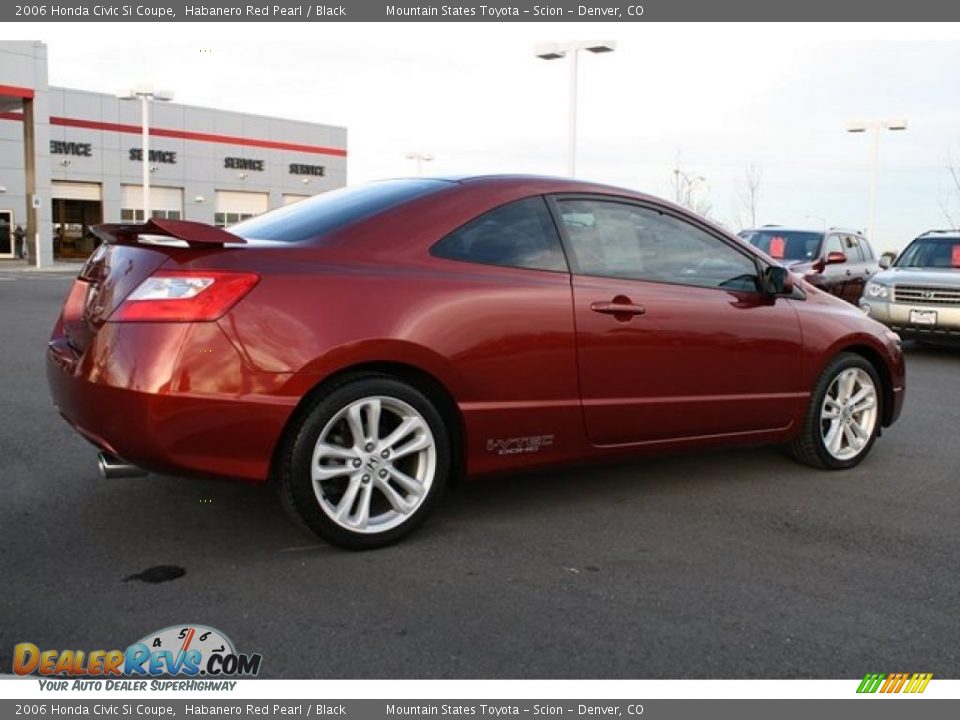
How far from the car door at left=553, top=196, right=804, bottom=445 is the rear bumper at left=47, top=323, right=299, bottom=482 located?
152 cm

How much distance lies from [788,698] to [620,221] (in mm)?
2550

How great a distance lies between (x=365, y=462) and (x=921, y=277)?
1000 centimetres

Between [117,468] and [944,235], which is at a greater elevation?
[944,235]

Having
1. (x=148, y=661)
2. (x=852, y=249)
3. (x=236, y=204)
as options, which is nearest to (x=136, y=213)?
(x=236, y=204)

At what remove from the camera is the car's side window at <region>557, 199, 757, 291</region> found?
4512 millimetres

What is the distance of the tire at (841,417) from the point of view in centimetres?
537

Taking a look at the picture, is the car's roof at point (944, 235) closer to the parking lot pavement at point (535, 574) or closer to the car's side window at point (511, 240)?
the parking lot pavement at point (535, 574)

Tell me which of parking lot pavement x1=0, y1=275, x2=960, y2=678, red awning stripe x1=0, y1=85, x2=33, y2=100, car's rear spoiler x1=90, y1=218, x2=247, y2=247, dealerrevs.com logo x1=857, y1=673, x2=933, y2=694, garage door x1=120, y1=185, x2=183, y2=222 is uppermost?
red awning stripe x1=0, y1=85, x2=33, y2=100

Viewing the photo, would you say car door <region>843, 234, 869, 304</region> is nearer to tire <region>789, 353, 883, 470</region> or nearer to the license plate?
the license plate

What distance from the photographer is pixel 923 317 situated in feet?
37.6

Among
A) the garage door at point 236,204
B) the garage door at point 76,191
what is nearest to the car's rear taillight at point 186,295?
the garage door at point 76,191

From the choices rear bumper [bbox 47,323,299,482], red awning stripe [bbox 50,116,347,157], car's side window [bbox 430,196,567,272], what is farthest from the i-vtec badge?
red awning stripe [bbox 50,116,347,157]

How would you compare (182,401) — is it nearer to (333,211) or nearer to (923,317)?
(333,211)

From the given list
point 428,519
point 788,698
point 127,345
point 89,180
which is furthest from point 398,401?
point 89,180
